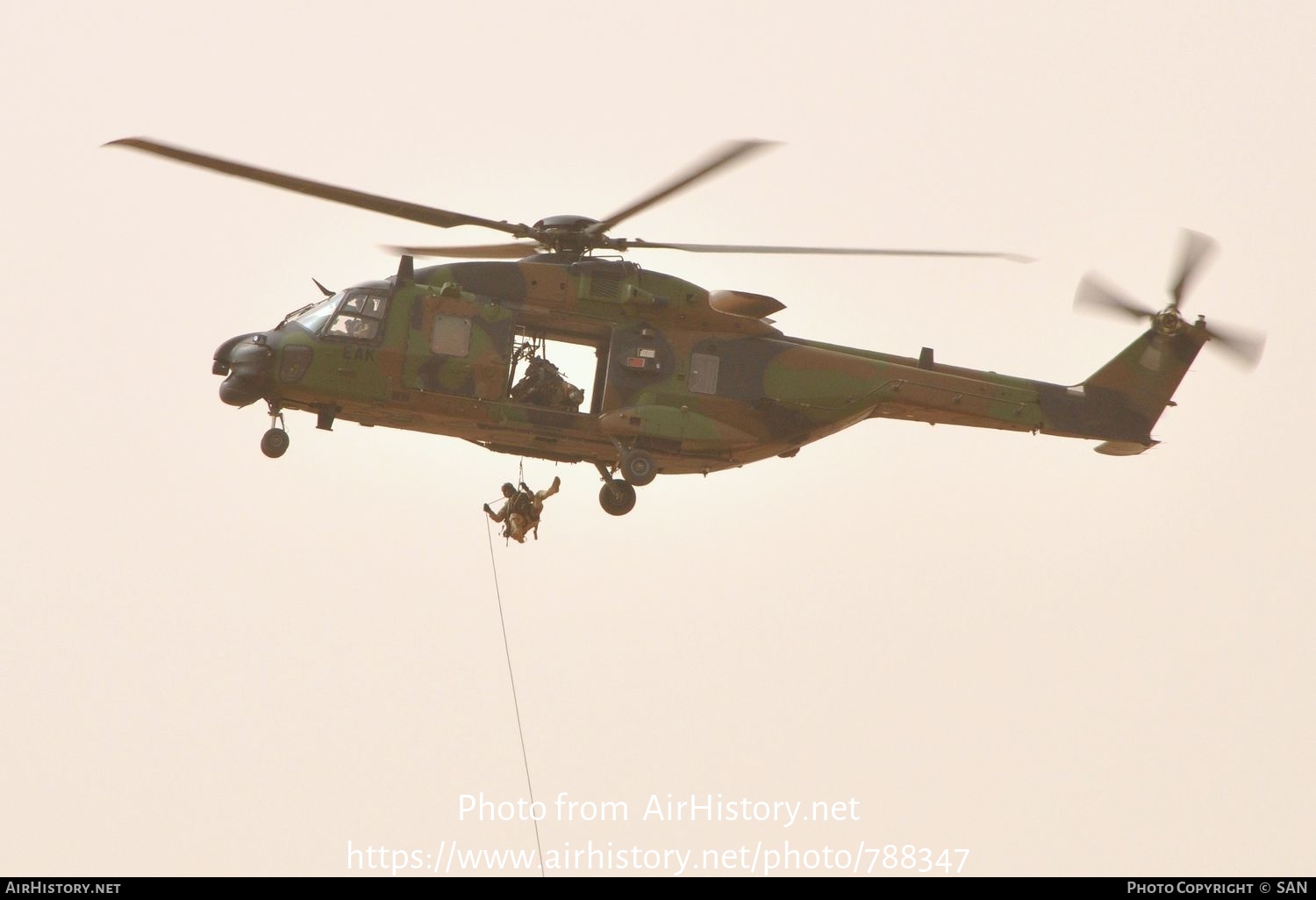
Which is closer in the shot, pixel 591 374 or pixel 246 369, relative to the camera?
pixel 246 369

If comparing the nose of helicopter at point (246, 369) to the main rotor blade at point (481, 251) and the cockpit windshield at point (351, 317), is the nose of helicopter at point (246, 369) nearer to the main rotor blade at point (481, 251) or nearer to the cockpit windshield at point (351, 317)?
the cockpit windshield at point (351, 317)

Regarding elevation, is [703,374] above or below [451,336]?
below

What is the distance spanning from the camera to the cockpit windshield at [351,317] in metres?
21.1

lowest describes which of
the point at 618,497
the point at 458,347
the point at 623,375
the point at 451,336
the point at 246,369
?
the point at 618,497

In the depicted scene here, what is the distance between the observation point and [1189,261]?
927 inches

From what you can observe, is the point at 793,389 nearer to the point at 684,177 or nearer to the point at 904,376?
the point at 904,376

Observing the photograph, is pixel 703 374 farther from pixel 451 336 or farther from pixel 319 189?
pixel 319 189

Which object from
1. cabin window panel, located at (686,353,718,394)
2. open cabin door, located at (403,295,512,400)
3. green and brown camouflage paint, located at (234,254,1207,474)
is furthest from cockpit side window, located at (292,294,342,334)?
cabin window panel, located at (686,353,718,394)

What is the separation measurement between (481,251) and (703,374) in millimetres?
3114

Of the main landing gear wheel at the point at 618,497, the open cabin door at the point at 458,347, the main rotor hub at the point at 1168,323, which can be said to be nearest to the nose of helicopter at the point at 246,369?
the open cabin door at the point at 458,347

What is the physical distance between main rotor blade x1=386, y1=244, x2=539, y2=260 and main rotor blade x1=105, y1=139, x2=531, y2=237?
159 centimetres

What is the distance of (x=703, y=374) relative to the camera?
861 inches

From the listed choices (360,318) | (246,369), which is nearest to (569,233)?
(360,318)

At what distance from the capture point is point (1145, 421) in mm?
23750
